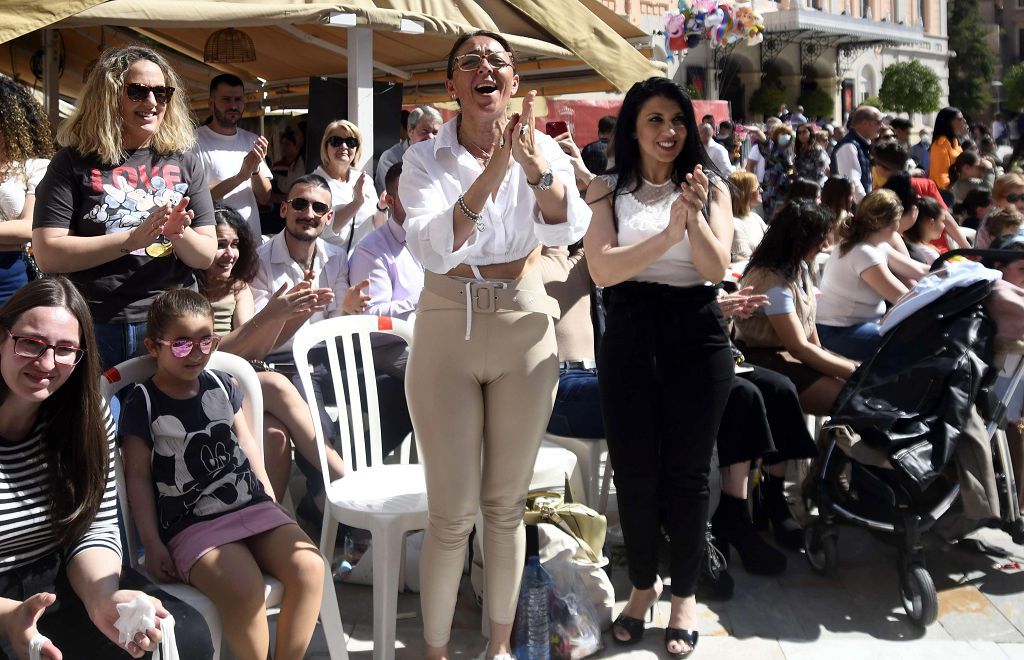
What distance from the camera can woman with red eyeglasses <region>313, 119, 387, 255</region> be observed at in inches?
213

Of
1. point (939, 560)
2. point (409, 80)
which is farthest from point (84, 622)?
point (409, 80)

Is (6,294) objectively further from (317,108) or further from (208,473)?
(317,108)

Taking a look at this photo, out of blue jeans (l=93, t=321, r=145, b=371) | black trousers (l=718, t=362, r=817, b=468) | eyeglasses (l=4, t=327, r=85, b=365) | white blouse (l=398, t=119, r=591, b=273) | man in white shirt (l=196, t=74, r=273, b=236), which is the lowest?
black trousers (l=718, t=362, r=817, b=468)

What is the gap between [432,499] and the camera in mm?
Answer: 3000

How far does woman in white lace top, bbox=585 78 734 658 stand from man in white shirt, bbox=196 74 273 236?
8.73 ft

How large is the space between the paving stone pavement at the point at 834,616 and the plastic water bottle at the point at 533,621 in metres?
0.24

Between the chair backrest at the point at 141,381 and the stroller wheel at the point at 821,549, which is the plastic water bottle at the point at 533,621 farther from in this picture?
the stroller wheel at the point at 821,549

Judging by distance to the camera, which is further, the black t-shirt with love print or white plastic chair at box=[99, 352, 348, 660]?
the black t-shirt with love print

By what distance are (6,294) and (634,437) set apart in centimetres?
227

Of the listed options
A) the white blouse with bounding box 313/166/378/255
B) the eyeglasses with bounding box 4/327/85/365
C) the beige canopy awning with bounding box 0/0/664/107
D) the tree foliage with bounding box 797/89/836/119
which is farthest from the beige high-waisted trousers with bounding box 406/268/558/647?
the tree foliage with bounding box 797/89/836/119

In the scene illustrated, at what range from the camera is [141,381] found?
10.1 ft

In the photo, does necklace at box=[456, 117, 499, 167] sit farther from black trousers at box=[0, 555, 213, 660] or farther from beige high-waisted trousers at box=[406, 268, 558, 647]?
black trousers at box=[0, 555, 213, 660]

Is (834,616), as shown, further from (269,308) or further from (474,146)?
(269,308)

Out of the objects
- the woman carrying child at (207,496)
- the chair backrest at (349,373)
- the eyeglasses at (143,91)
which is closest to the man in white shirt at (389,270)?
the chair backrest at (349,373)
